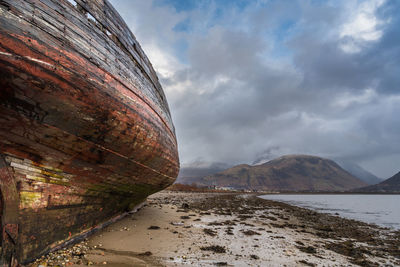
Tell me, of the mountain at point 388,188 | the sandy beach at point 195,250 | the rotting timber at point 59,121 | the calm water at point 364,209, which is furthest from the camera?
the mountain at point 388,188

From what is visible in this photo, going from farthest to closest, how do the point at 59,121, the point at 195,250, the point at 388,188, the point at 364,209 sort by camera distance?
1. the point at 388,188
2. the point at 364,209
3. the point at 195,250
4. the point at 59,121

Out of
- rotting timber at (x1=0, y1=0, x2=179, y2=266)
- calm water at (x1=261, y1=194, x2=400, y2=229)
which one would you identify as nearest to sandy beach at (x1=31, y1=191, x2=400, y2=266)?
rotting timber at (x1=0, y1=0, x2=179, y2=266)

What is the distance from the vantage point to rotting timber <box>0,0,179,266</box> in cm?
240

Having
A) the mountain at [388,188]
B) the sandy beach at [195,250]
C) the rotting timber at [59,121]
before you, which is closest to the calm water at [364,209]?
the sandy beach at [195,250]

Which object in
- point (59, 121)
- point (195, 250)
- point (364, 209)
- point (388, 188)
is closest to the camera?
point (59, 121)

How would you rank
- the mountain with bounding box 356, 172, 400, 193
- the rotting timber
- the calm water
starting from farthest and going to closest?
1. the mountain with bounding box 356, 172, 400, 193
2. the calm water
3. the rotting timber

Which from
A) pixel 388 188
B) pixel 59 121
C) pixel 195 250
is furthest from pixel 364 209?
pixel 388 188

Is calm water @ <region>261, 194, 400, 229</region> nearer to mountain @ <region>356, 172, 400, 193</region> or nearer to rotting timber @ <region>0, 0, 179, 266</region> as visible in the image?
rotting timber @ <region>0, 0, 179, 266</region>

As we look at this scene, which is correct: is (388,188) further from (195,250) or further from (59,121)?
(59,121)

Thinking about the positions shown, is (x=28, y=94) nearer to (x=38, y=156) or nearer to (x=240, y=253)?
(x=38, y=156)

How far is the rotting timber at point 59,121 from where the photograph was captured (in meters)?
2.40

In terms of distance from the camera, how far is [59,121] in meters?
2.81

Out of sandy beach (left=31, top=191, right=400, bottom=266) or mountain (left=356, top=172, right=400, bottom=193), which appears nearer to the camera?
sandy beach (left=31, top=191, right=400, bottom=266)

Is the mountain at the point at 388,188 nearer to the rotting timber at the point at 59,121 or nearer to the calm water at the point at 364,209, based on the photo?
the calm water at the point at 364,209
